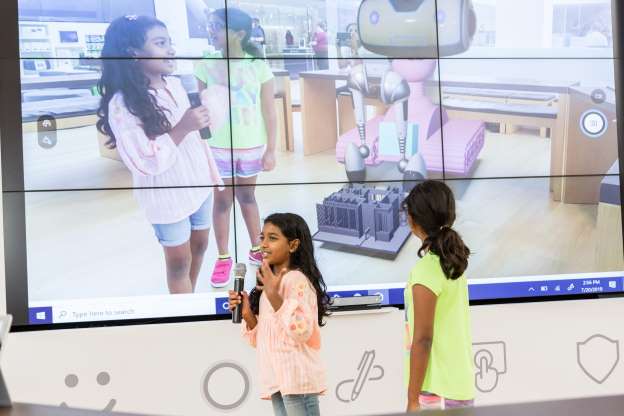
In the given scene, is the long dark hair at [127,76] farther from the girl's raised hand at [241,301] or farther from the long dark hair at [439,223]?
the long dark hair at [439,223]

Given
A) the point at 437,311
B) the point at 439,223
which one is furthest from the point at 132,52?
the point at 437,311

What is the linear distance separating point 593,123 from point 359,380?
1.62 metres

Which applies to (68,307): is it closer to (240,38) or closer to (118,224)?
(118,224)

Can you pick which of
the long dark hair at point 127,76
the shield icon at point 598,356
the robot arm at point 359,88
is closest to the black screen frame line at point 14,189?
the long dark hair at point 127,76

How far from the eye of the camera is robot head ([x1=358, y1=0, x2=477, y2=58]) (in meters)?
3.27

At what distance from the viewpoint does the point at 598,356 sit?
11.6 feet

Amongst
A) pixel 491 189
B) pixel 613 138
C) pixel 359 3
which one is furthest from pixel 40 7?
pixel 613 138

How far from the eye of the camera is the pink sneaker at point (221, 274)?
10.5ft

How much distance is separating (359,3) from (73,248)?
5.39 feet

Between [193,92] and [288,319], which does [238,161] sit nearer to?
[193,92]

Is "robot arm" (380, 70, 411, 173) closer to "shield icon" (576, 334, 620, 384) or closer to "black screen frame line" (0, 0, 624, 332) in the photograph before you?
"black screen frame line" (0, 0, 624, 332)

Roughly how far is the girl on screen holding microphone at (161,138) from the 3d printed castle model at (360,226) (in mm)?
504

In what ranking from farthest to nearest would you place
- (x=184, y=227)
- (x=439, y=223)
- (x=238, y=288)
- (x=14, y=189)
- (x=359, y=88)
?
(x=359, y=88) → (x=184, y=227) → (x=14, y=189) → (x=238, y=288) → (x=439, y=223)

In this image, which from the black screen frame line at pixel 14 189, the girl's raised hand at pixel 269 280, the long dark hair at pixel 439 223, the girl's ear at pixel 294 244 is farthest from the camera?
the black screen frame line at pixel 14 189
